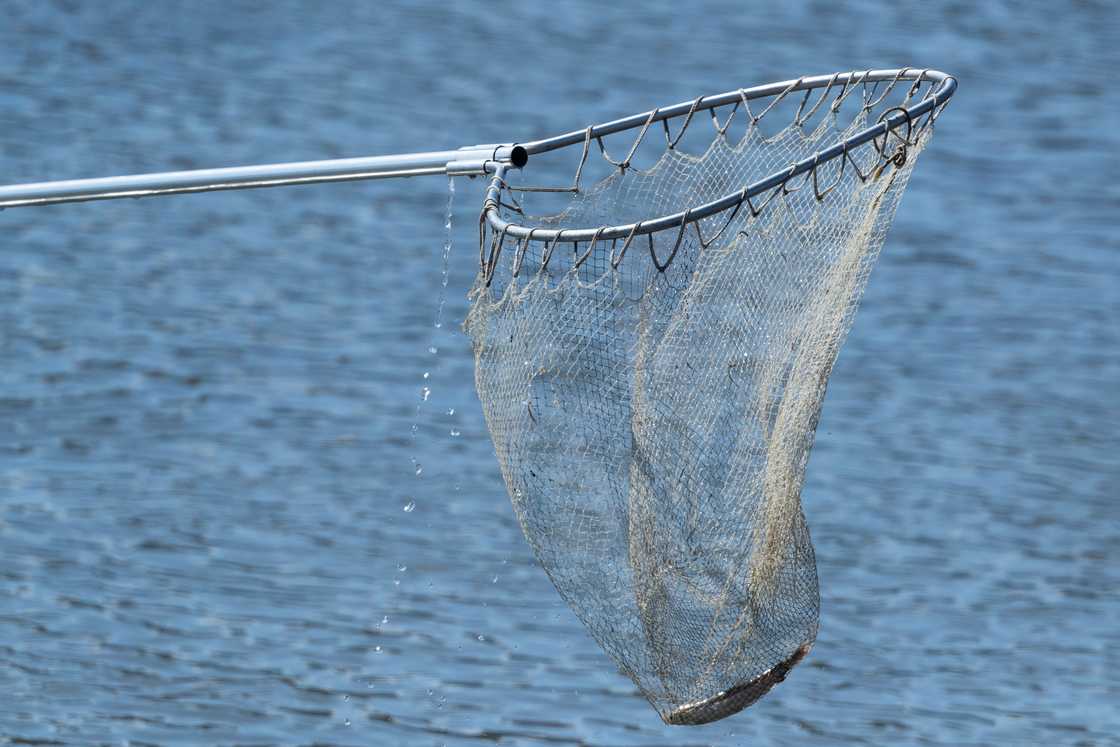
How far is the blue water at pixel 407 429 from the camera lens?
623cm

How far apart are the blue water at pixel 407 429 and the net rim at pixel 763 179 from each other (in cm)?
225

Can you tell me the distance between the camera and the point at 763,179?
4324mm

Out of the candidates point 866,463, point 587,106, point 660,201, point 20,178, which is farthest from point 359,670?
point 587,106

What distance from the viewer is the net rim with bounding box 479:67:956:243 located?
4.01 meters

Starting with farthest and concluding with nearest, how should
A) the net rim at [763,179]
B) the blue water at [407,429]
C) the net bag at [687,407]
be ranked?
the blue water at [407,429] < the net bag at [687,407] < the net rim at [763,179]

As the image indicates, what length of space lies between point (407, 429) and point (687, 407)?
3.95 metres

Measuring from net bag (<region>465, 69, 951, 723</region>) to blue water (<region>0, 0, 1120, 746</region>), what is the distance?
142 cm

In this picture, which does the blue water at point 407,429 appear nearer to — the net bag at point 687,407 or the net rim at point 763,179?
the net bag at point 687,407

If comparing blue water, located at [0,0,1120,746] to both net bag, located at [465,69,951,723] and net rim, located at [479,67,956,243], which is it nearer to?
net bag, located at [465,69,951,723]

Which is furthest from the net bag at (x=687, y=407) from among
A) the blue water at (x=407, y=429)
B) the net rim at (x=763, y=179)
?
the blue water at (x=407, y=429)

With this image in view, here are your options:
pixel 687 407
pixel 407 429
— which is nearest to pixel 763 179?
pixel 687 407

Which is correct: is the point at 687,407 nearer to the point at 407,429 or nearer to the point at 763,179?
the point at 763,179

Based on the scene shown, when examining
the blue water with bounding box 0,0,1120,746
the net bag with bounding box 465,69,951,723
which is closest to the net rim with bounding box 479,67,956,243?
the net bag with bounding box 465,69,951,723

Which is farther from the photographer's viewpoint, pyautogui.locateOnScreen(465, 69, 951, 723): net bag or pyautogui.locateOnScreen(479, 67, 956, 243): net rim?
pyautogui.locateOnScreen(465, 69, 951, 723): net bag
